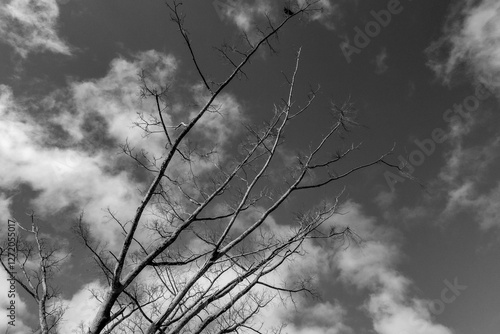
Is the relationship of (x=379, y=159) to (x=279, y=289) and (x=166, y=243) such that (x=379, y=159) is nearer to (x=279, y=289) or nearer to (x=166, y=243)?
(x=279, y=289)

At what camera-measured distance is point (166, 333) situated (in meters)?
5.36

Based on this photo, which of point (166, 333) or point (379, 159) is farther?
point (379, 159)

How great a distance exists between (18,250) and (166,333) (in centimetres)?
627

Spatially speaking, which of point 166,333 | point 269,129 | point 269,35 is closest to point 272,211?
point 269,129

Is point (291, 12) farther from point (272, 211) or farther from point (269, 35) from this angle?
point (272, 211)

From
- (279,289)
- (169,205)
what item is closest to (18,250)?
(169,205)

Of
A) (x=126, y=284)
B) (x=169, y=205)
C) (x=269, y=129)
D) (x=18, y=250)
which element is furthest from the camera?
(x=18, y=250)

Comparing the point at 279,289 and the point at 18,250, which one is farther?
the point at 18,250

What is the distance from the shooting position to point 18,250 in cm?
907

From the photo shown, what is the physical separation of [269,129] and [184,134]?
207 cm

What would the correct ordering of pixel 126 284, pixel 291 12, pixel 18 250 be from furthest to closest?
1. pixel 18 250
2. pixel 291 12
3. pixel 126 284

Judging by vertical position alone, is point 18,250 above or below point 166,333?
above

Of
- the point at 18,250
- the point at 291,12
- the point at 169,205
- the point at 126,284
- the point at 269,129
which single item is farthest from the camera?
the point at 18,250

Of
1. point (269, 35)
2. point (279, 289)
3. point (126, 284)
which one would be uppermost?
point (269, 35)
